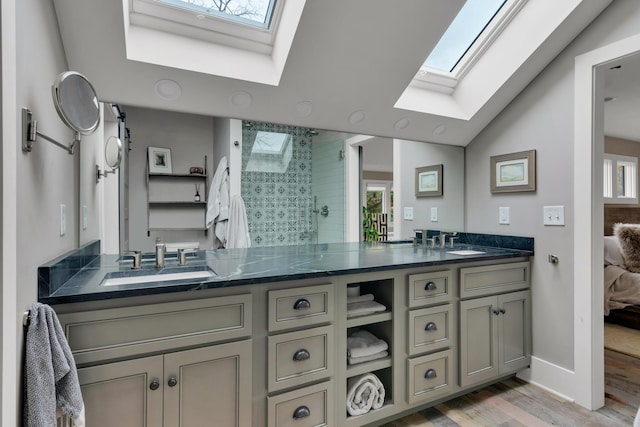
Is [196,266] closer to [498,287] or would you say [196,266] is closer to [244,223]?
[244,223]

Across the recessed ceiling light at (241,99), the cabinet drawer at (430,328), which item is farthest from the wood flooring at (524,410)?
the recessed ceiling light at (241,99)

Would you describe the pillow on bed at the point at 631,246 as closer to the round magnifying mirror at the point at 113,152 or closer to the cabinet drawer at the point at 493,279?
the cabinet drawer at the point at 493,279

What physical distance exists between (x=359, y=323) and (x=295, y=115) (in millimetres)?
1267

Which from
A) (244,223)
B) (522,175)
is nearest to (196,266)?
(244,223)

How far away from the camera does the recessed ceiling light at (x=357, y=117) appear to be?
223 cm

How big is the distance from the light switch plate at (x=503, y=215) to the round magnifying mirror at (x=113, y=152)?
8.21 ft

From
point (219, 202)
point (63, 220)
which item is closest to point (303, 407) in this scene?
point (219, 202)

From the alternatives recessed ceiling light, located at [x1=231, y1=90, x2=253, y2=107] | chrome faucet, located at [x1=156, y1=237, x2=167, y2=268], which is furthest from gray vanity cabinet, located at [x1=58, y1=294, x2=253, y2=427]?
recessed ceiling light, located at [x1=231, y1=90, x2=253, y2=107]

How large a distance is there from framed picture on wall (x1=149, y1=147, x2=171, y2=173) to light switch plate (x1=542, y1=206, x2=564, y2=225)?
2.36 metres

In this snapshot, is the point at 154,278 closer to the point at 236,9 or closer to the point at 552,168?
the point at 236,9

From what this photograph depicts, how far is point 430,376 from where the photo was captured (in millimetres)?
1892

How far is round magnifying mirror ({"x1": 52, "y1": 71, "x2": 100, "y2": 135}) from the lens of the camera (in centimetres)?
103

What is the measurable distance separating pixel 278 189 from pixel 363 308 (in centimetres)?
89

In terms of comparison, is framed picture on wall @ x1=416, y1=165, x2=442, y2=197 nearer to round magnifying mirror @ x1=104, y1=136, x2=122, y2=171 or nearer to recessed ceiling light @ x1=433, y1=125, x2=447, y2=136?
recessed ceiling light @ x1=433, y1=125, x2=447, y2=136
